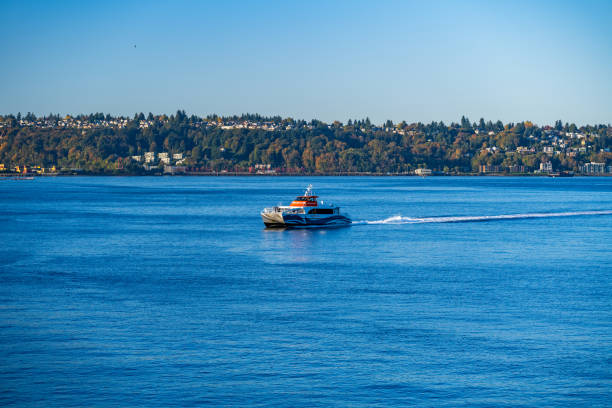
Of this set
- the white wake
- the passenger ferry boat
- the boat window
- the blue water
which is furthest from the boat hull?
the blue water

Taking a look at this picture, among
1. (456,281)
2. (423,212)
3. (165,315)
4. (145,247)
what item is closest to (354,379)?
(165,315)

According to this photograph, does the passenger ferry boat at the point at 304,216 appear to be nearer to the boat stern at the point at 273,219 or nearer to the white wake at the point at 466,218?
the boat stern at the point at 273,219

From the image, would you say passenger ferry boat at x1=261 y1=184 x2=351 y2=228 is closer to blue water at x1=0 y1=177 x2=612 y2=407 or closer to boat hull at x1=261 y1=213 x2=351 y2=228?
boat hull at x1=261 y1=213 x2=351 y2=228

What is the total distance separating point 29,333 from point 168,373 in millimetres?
7555

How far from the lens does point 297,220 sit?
249ft

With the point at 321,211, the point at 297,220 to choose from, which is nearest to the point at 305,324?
the point at 297,220

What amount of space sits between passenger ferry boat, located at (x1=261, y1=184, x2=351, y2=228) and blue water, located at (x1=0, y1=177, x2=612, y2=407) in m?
12.8

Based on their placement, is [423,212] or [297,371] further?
[423,212]

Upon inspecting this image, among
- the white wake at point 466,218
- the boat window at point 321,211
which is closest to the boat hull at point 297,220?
the boat window at point 321,211

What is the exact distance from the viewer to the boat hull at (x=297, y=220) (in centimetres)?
7575

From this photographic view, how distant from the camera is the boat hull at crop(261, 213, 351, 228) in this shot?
7575cm

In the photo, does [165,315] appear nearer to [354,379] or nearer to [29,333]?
[29,333]

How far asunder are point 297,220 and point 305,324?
44.6 meters

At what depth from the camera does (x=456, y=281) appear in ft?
140
